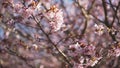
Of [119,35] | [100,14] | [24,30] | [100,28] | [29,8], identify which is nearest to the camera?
[29,8]

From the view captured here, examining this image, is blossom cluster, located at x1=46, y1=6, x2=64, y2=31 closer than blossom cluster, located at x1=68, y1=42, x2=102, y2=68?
Yes

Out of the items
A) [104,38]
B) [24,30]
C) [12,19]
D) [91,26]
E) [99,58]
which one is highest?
[91,26]

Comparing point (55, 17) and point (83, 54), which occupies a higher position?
point (55, 17)

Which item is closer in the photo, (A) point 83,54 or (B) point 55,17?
(B) point 55,17

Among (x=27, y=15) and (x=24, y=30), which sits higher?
(x=24, y=30)

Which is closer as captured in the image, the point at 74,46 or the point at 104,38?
the point at 74,46

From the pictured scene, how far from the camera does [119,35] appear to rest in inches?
275

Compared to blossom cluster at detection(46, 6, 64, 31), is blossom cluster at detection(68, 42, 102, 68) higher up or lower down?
lower down

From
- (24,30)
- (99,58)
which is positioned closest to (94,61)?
(99,58)

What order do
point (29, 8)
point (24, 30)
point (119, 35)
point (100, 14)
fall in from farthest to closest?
point (100, 14)
point (24, 30)
point (119, 35)
point (29, 8)

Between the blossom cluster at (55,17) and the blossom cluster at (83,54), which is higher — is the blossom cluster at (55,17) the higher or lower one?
the higher one

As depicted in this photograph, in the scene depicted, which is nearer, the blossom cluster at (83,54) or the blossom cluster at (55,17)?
the blossom cluster at (55,17)

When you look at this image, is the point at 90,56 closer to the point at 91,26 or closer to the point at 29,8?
the point at 29,8

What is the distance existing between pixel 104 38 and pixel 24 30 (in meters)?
3.14
